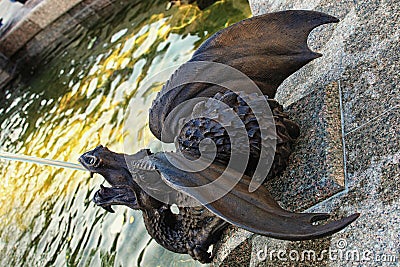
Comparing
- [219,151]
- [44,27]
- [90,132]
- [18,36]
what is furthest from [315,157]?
[18,36]

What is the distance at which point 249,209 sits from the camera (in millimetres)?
1835

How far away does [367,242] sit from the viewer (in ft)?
5.78

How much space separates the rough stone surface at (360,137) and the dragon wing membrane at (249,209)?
0.20 m

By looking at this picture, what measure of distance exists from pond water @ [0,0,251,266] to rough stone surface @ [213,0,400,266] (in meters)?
1.47

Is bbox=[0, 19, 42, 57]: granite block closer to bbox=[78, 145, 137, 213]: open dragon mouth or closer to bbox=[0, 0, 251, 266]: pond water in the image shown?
bbox=[0, 0, 251, 266]: pond water

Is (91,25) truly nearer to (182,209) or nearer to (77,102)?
(77,102)

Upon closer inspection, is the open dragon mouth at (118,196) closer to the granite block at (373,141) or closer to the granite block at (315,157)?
the granite block at (315,157)

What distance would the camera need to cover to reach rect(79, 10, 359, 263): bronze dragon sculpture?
185 centimetres

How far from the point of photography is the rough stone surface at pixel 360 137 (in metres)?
1.78

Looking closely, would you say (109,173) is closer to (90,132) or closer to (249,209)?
(249,209)

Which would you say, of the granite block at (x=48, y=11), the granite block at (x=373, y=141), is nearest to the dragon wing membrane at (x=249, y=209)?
the granite block at (x=373, y=141)

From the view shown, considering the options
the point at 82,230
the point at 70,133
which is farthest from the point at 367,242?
the point at 70,133

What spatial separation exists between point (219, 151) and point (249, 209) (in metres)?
0.33

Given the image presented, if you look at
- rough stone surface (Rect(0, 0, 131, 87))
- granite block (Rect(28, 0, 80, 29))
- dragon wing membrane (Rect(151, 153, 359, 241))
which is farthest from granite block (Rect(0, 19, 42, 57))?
dragon wing membrane (Rect(151, 153, 359, 241))
